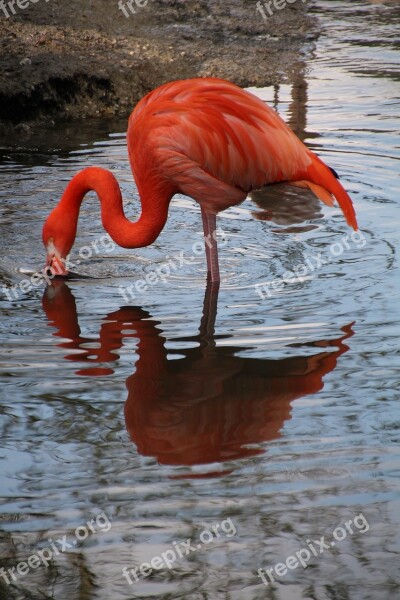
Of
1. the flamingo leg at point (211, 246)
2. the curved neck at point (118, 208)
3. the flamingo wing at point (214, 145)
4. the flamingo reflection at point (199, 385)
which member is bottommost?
the flamingo reflection at point (199, 385)

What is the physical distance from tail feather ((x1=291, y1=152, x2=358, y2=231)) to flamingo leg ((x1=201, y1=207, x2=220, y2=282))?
0.54m

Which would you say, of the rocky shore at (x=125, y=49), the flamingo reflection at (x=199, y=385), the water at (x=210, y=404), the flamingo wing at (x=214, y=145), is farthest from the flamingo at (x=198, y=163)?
the rocky shore at (x=125, y=49)

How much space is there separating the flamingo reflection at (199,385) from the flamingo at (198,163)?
1.82 ft

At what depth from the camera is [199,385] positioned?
13.6ft

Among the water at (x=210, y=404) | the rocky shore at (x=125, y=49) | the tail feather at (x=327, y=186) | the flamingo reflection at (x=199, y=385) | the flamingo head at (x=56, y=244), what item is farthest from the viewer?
the rocky shore at (x=125, y=49)

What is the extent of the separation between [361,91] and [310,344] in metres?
5.48

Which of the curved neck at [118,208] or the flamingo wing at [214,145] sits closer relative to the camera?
the flamingo wing at [214,145]

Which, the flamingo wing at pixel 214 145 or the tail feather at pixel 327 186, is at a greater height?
the flamingo wing at pixel 214 145

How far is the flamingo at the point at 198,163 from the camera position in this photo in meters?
5.12

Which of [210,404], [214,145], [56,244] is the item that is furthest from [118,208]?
[210,404]

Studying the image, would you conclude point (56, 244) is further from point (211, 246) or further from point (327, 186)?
point (327, 186)

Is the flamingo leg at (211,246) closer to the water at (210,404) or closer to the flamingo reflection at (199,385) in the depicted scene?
the water at (210,404)

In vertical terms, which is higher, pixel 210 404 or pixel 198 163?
pixel 198 163

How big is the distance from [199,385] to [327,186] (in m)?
1.64
